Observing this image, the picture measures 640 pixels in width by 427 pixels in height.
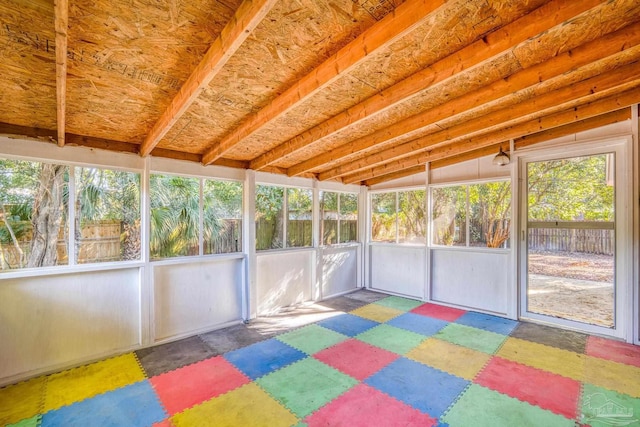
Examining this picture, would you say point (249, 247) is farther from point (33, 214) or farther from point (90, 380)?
point (33, 214)

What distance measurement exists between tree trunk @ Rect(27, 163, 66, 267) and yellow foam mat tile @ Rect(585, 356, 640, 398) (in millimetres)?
6042

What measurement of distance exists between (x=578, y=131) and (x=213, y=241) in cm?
572

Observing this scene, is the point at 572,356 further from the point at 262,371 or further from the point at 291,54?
the point at 291,54

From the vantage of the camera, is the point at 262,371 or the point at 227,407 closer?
the point at 227,407

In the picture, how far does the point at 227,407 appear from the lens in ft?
8.45

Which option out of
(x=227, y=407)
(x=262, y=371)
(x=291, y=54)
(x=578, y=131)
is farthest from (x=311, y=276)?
(x=578, y=131)

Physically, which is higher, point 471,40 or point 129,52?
point 471,40

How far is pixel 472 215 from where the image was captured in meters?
5.28

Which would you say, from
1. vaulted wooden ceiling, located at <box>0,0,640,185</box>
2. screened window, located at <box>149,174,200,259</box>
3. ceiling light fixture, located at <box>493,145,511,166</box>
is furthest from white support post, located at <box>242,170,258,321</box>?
ceiling light fixture, located at <box>493,145,511,166</box>

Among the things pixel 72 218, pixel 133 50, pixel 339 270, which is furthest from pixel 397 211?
pixel 72 218

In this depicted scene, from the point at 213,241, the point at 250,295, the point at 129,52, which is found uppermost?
the point at 129,52

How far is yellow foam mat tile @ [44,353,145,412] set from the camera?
2736 mm

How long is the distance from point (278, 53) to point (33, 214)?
10.9ft

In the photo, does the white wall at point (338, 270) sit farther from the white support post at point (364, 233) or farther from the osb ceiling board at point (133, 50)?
the osb ceiling board at point (133, 50)
